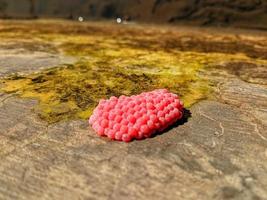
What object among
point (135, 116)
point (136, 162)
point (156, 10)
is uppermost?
point (135, 116)

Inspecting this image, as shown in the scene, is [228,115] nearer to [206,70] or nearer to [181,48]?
[206,70]

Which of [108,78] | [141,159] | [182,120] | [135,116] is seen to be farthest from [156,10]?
[141,159]

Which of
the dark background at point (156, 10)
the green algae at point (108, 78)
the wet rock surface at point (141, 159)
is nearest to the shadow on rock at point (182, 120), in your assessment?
the wet rock surface at point (141, 159)

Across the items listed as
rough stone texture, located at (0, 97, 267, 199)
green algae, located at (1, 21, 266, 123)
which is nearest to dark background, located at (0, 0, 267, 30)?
green algae, located at (1, 21, 266, 123)

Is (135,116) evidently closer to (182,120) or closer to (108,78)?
(182,120)

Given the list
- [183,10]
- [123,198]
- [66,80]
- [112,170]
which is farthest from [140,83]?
[183,10]

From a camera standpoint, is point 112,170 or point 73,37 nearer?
point 112,170
